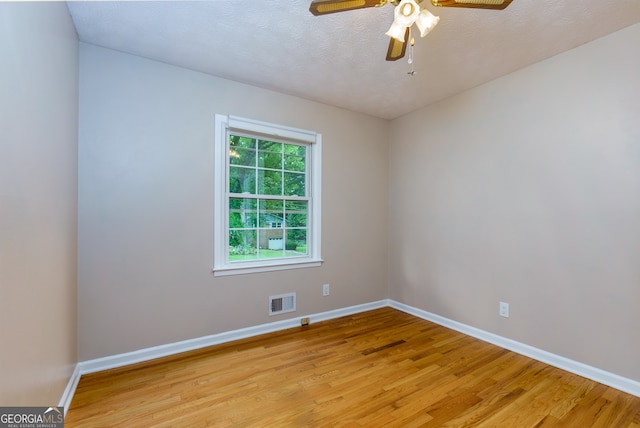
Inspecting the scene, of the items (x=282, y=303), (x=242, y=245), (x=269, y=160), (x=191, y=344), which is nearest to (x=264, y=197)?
(x=269, y=160)

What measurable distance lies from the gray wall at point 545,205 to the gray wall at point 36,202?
11.0ft

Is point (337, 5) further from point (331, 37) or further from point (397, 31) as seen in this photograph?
point (331, 37)

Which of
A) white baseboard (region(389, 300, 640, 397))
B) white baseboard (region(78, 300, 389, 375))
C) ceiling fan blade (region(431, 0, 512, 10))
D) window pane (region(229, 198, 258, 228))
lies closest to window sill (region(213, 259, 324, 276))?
window pane (region(229, 198, 258, 228))

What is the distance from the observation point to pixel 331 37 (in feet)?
7.04

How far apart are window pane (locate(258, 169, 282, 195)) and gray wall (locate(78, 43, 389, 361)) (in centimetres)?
55

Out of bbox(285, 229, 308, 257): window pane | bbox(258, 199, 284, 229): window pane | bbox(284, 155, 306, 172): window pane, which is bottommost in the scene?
bbox(285, 229, 308, 257): window pane

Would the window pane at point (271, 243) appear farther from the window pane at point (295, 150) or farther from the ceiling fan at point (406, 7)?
the ceiling fan at point (406, 7)

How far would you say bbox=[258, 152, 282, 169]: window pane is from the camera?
308 cm

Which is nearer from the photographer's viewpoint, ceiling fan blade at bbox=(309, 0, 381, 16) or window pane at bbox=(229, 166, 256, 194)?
ceiling fan blade at bbox=(309, 0, 381, 16)

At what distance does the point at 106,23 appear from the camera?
2.00m

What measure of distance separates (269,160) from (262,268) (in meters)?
1.17

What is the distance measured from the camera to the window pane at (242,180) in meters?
2.90

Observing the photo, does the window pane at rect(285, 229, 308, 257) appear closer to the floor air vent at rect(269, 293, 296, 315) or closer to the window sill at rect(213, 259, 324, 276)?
the window sill at rect(213, 259, 324, 276)

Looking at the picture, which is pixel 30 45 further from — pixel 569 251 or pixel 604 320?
pixel 604 320
